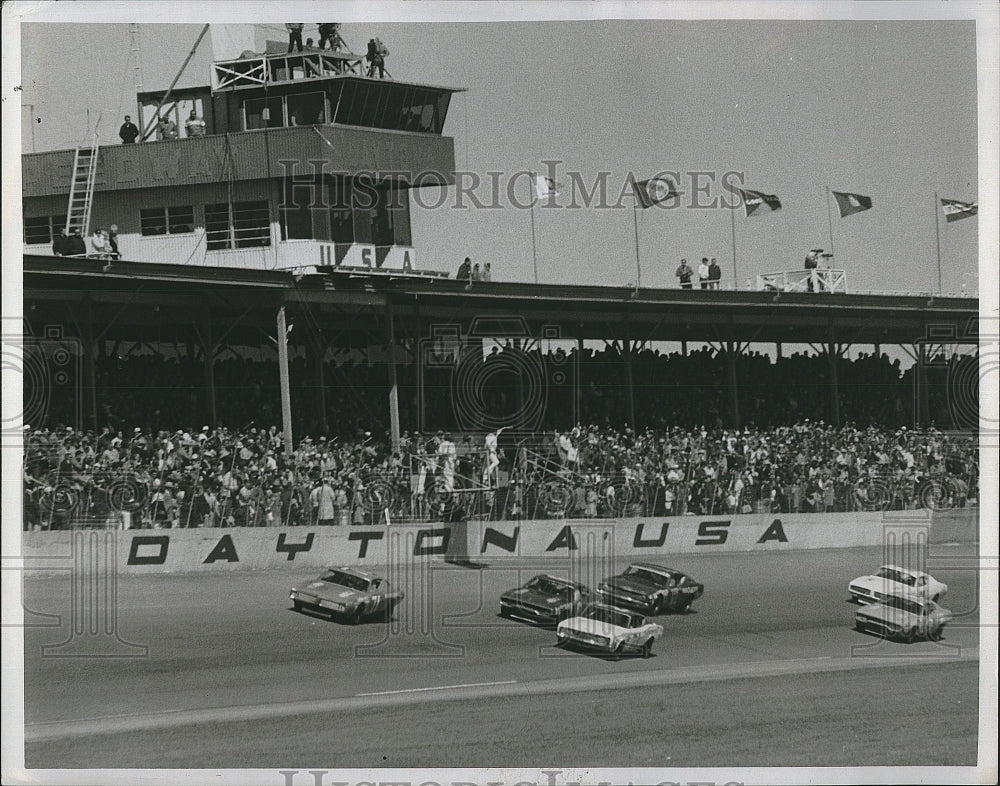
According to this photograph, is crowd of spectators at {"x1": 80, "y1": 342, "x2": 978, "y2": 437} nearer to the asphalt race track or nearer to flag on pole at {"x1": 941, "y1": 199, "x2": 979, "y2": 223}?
the asphalt race track

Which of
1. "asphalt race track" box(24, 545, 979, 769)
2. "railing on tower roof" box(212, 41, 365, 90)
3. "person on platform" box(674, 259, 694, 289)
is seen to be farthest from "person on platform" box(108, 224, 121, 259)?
"person on platform" box(674, 259, 694, 289)

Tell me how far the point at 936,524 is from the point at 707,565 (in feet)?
10.2

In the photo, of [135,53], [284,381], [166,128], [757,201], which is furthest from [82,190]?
[757,201]

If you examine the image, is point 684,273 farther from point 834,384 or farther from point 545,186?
point 834,384

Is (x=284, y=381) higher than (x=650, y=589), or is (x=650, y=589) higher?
(x=284, y=381)

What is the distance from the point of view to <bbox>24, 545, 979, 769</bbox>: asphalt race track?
12125 millimetres

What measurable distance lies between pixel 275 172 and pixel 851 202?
795 cm

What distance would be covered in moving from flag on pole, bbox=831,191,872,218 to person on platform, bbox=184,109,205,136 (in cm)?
874

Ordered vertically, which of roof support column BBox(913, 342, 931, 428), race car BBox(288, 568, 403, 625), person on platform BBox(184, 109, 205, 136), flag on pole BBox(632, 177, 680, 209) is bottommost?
race car BBox(288, 568, 403, 625)

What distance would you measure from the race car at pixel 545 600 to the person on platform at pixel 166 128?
7.88 meters

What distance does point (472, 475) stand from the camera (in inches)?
592

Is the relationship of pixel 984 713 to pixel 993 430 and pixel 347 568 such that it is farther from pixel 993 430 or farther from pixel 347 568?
pixel 347 568

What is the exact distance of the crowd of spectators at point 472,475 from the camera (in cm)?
1390

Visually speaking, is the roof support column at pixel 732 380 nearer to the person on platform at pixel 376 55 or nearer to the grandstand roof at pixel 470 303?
the grandstand roof at pixel 470 303
